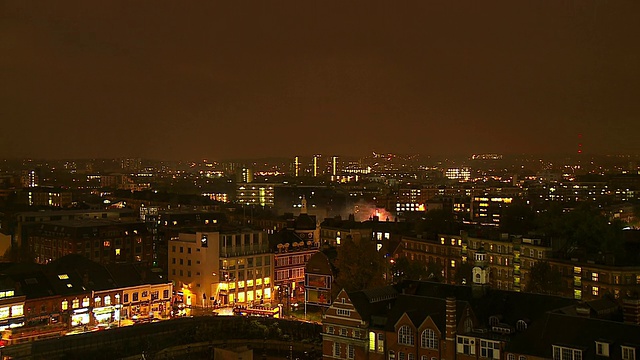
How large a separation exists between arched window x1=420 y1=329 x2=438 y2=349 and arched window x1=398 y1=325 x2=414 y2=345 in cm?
48

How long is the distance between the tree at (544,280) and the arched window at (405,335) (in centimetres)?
1112

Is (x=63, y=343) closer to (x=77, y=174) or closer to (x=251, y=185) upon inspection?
(x=251, y=185)

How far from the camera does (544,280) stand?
34.6m

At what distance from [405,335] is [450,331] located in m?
1.90

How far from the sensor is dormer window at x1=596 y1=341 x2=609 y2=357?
21.2 meters

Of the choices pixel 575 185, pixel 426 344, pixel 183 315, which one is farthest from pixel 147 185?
pixel 426 344

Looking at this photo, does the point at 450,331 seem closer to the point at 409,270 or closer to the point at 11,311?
the point at 409,270

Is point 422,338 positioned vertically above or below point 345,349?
above

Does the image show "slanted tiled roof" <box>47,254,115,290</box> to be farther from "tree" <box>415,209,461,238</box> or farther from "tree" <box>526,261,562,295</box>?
"tree" <box>415,209,461,238</box>

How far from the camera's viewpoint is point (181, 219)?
64.2 m

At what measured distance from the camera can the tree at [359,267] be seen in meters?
36.2

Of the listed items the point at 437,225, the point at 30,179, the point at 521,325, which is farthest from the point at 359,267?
the point at 30,179

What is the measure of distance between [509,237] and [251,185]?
10640cm

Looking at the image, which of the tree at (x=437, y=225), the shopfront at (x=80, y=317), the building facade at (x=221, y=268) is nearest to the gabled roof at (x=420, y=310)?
the shopfront at (x=80, y=317)
